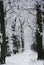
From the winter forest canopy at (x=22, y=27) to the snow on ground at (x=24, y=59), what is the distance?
0.20ft

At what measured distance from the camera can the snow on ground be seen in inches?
82.2

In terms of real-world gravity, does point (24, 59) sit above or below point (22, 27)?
below

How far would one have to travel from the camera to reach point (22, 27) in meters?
2.10

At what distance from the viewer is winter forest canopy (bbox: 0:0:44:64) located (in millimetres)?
2092

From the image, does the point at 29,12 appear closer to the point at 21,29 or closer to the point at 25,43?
the point at 21,29

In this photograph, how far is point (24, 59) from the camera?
2098mm

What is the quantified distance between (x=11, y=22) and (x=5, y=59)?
564mm

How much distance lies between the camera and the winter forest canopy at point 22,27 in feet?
6.86

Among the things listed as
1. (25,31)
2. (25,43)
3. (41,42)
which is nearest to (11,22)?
(25,31)

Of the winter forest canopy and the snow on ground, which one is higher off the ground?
the winter forest canopy

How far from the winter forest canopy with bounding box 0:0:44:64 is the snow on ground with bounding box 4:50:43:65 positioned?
2.4 inches

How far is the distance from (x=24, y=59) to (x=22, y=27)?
485mm

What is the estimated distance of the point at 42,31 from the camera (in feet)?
6.93

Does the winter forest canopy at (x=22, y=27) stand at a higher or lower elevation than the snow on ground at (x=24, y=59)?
higher
